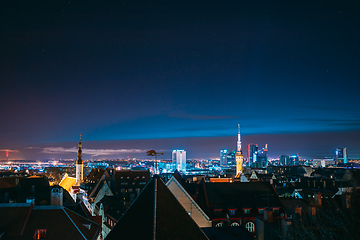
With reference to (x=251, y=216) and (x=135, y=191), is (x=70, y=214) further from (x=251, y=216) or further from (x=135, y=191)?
(x=135, y=191)

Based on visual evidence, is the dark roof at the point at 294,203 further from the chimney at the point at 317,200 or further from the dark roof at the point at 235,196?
the chimney at the point at 317,200

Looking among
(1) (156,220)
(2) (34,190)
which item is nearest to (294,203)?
(1) (156,220)

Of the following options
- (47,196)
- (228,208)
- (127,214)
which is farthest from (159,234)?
(47,196)

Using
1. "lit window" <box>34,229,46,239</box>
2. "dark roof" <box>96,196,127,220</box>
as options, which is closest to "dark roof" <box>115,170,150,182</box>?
"dark roof" <box>96,196,127,220</box>

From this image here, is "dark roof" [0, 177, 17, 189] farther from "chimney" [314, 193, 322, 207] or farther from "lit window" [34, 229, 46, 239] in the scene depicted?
"chimney" [314, 193, 322, 207]

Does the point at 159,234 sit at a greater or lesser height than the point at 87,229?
greater

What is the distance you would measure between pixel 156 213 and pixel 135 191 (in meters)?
59.6

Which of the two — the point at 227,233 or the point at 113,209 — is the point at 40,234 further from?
the point at 113,209

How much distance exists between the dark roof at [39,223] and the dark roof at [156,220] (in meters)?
18.1

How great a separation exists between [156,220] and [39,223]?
22107 millimetres

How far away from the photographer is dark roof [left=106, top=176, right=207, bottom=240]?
11956mm

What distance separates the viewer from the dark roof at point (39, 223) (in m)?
27.5

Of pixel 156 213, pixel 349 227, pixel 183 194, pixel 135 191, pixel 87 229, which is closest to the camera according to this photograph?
pixel 156 213

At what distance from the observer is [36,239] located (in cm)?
2731
